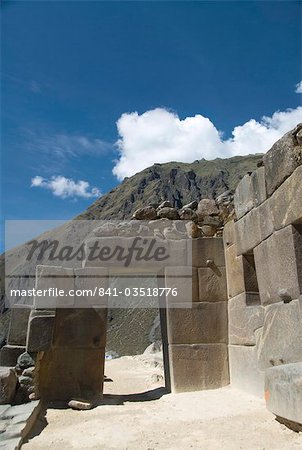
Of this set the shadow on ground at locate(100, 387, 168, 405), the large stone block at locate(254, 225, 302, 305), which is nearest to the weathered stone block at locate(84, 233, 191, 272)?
the large stone block at locate(254, 225, 302, 305)

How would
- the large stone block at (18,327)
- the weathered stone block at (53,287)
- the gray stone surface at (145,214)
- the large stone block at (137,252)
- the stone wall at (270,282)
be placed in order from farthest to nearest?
the gray stone surface at (145,214)
the large stone block at (137,252)
the weathered stone block at (53,287)
the large stone block at (18,327)
the stone wall at (270,282)

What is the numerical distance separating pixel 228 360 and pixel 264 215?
239 cm

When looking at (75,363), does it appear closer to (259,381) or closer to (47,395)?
(47,395)

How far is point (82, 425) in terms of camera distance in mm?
4273

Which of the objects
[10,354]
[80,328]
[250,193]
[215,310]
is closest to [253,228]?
[250,193]

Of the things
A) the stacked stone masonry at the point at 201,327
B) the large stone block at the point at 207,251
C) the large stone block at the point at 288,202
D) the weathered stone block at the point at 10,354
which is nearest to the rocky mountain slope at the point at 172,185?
the large stone block at the point at 207,251

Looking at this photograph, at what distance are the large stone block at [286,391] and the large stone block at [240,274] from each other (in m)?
2.02

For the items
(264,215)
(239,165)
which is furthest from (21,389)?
(239,165)

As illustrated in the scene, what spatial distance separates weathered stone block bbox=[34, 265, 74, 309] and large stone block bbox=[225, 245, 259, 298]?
2275 mm

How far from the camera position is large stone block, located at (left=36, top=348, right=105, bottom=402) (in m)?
5.46

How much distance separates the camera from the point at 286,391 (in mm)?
3148

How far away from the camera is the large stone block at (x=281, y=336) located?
12.7 feet

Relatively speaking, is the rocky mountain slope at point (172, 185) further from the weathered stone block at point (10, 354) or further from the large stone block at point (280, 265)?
Result: the large stone block at point (280, 265)

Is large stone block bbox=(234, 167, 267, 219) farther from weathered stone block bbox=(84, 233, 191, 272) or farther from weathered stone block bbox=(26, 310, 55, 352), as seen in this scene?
weathered stone block bbox=(26, 310, 55, 352)
